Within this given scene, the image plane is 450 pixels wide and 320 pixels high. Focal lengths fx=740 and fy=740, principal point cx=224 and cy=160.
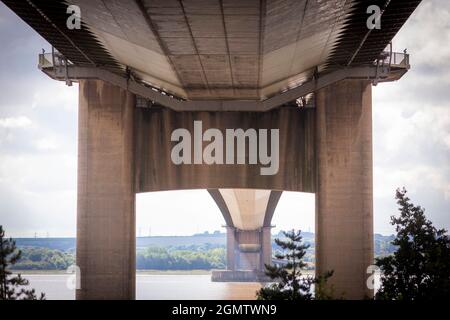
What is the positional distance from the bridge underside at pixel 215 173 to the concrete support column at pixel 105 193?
0.05 m

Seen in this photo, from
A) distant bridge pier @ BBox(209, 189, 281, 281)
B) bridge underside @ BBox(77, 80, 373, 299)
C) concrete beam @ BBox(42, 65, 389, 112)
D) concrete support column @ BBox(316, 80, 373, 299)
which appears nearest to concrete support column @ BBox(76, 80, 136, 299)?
bridge underside @ BBox(77, 80, 373, 299)

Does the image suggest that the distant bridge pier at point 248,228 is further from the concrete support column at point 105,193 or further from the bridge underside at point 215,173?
the concrete support column at point 105,193

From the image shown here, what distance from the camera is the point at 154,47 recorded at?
2625 centimetres

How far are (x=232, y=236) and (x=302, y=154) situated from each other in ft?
200

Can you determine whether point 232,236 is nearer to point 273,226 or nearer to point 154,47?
point 273,226

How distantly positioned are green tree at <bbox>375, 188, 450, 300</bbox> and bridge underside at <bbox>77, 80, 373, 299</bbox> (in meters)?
3.19

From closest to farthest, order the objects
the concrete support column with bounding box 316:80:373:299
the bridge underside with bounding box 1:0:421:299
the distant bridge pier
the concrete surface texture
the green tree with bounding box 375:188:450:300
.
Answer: the concrete surface texture
the green tree with bounding box 375:188:450:300
the bridge underside with bounding box 1:0:421:299
the concrete support column with bounding box 316:80:373:299
the distant bridge pier

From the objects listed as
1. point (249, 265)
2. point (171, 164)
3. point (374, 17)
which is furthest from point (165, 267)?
point (374, 17)

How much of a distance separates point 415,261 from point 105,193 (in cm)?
1442

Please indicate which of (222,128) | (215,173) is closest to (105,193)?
(215,173)

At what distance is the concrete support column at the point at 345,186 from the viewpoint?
34.2 meters

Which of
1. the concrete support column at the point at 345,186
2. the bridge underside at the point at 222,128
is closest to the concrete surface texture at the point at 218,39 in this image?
the bridge underside at the point at 222,128

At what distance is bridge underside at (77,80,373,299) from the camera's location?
34469 millimetres

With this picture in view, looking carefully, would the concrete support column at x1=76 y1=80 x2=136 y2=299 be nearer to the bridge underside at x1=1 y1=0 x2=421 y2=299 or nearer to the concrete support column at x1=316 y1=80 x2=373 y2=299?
the bridge underside at x1=1 y1=0 x2=421 y2=299
